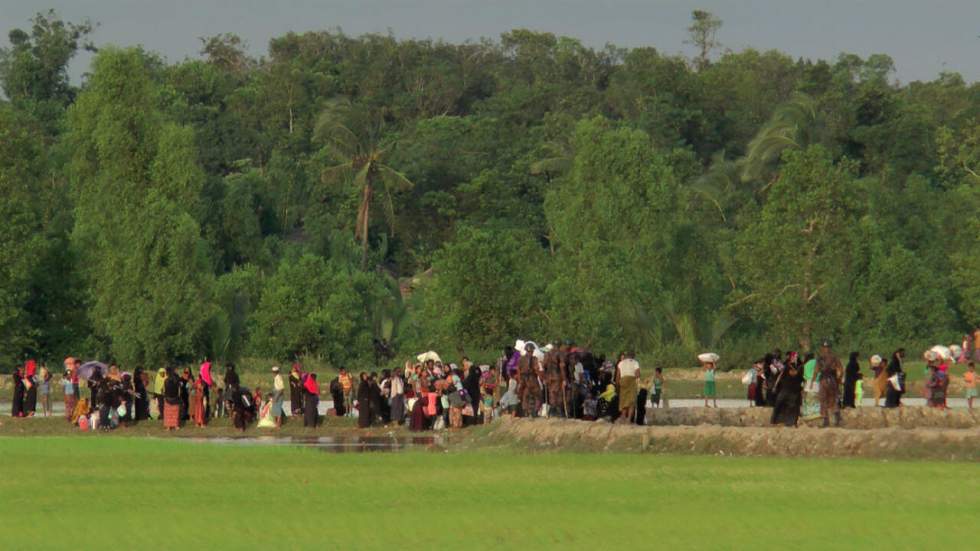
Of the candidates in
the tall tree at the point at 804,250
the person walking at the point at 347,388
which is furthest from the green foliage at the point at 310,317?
the person walking at the point at 347,388

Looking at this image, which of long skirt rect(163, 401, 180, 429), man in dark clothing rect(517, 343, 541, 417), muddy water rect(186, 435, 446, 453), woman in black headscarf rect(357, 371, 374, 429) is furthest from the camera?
long skirt rect(163, 401, 180, 429)

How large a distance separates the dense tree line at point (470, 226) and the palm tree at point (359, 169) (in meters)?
0.24

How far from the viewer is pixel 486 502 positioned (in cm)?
2003

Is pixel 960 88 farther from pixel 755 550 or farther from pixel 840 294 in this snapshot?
pixel 755 550

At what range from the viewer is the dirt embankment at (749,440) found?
25141mm

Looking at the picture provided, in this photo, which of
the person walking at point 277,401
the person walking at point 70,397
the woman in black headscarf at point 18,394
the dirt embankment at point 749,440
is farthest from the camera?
the woman in black headscarf at point 18,394

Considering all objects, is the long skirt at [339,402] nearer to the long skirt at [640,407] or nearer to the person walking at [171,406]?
the person walking at [171,406]

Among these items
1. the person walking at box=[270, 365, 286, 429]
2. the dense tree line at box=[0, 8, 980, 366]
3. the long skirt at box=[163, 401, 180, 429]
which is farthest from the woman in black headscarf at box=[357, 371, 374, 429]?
the dense tree line at box=[0, 8, 980, 366]

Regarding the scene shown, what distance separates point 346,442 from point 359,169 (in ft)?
163

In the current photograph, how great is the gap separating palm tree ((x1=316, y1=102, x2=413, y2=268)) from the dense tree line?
0.80 feet

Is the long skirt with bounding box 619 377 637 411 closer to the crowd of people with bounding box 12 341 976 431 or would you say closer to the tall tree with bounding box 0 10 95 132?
the crowd of people with bounding box 12 341 976 431

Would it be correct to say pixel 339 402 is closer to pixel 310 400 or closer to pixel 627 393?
pixel 310 400

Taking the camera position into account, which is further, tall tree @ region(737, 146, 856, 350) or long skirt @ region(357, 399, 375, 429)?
tall tree @ region(737, 146, 856, 350)

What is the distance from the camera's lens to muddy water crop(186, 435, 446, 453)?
30.9m
